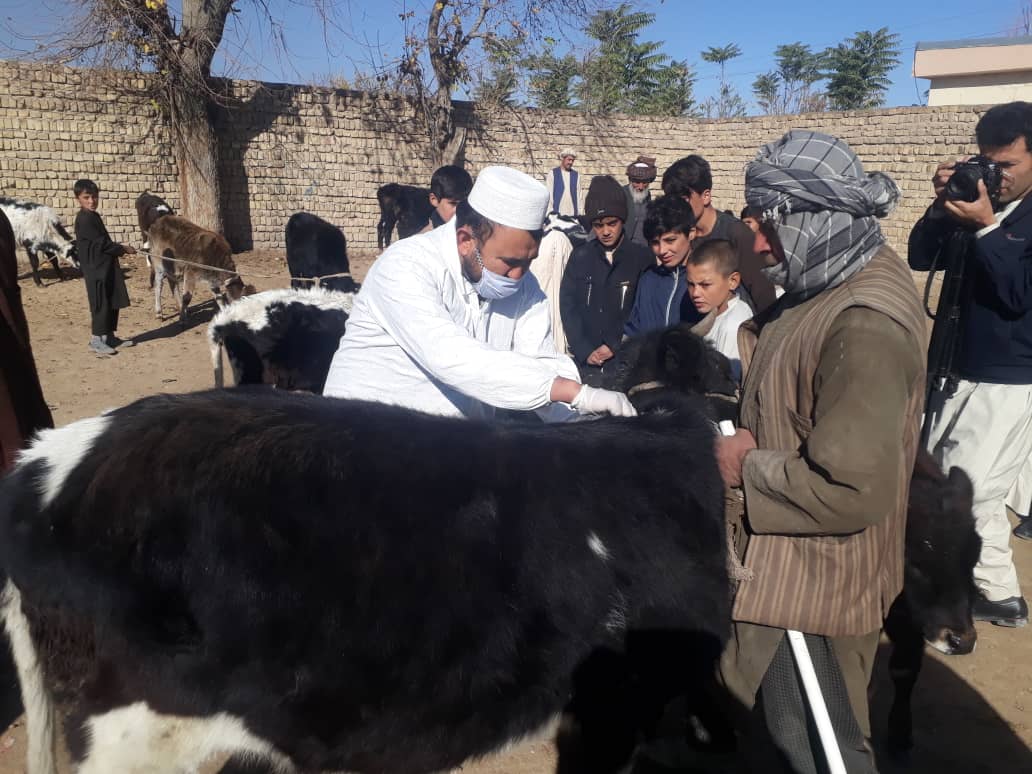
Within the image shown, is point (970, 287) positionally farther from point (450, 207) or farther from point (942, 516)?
point (450, 207)

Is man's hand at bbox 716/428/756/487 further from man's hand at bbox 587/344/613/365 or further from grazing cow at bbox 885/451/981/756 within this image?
man's hand at bbox 587/344/613/365

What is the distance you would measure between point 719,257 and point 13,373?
3431 millimetres

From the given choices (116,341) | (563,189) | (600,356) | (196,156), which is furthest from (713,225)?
(196,156)

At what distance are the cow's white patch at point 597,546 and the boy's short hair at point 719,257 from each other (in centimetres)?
214

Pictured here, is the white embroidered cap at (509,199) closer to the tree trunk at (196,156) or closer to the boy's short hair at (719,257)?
the boy's short hair at (719,257)

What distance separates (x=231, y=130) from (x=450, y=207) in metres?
10.5

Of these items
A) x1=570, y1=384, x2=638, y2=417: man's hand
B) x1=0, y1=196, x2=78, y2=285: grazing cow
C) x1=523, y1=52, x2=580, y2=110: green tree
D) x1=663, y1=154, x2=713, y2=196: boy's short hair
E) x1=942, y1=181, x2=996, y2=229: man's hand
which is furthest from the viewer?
x1=523, y1=52, x2=580, y2=110: green tree

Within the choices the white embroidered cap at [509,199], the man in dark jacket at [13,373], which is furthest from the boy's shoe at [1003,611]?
the man in dark jacket at [13,373]

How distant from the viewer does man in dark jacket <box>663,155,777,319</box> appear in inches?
160

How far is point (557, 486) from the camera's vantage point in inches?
72.1

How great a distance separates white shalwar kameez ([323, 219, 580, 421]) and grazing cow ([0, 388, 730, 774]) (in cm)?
25

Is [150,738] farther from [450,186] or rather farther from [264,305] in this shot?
[264,305]

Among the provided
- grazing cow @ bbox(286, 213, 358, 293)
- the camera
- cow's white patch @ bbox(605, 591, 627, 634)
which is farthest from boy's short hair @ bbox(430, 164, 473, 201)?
cow's white patch @ bbox(605, 591, 627, 634)

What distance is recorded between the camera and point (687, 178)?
4.86 m
